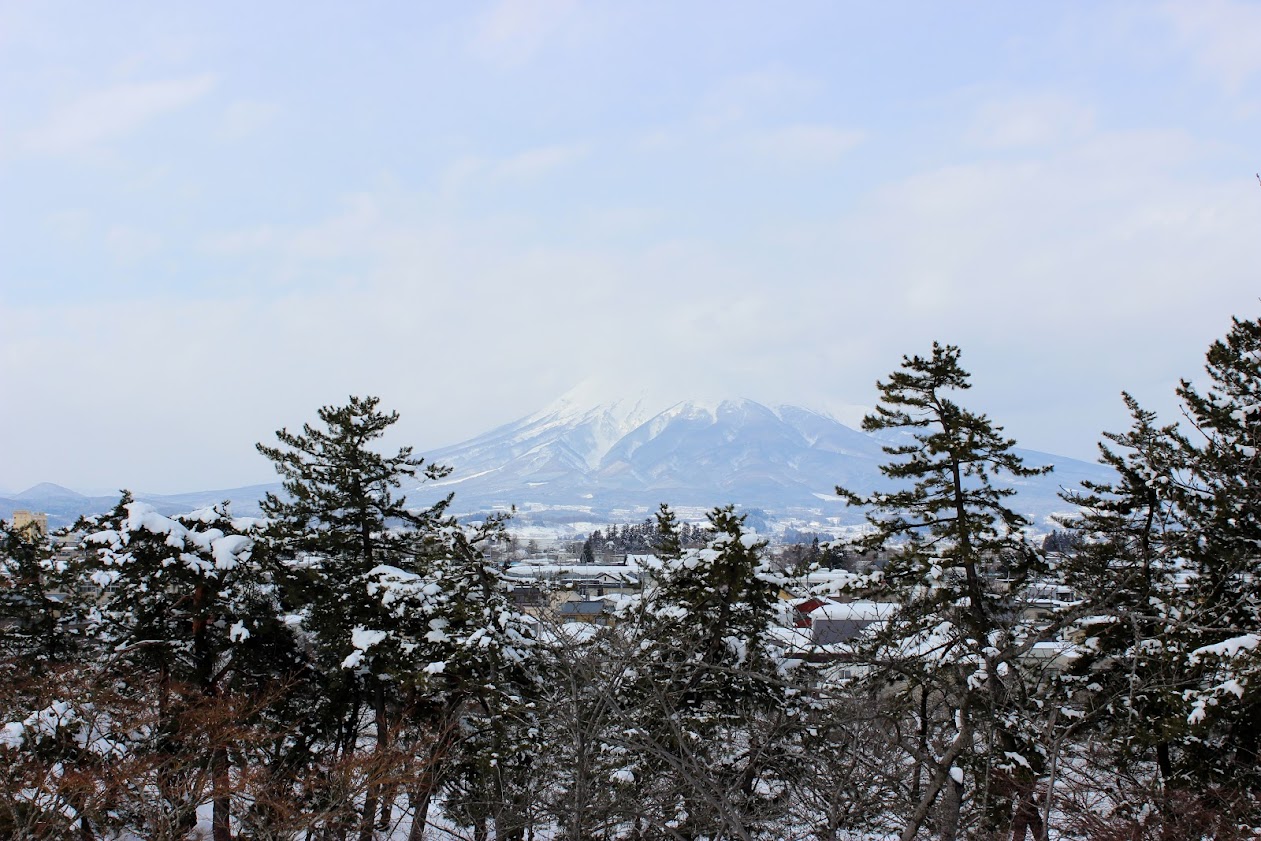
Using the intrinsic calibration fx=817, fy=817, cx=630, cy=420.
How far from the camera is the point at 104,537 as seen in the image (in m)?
16.3

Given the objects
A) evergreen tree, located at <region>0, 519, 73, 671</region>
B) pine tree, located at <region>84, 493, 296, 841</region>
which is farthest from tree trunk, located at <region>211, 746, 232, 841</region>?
evergreen tree, located at <region>0, 519, 73, 671</region>

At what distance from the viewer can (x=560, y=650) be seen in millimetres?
11422

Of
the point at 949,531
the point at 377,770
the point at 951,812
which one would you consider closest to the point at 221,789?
the point at 377,770

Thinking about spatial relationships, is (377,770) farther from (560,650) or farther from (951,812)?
(951,812)

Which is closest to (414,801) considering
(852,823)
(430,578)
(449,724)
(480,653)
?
(449,724)

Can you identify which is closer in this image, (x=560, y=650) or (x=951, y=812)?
(x=951, y=812)

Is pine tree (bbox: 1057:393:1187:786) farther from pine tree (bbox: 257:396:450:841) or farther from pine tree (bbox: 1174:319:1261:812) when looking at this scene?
pine tree (bbox: 257:396:450:841)

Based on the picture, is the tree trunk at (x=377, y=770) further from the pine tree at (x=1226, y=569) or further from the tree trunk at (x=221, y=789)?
the pine tree at (x=1226, y=569)

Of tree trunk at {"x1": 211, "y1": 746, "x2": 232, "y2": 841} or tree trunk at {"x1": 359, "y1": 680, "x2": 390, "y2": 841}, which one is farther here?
tree trunk at {"x1": 359, "y1": 680, "x2": 390, "y2": 841}

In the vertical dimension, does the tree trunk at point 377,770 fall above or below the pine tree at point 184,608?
below

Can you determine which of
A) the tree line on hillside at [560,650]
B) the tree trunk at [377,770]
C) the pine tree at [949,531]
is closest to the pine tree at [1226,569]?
the tree line on hillside at [560,650]

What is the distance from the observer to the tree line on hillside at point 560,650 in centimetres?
1106

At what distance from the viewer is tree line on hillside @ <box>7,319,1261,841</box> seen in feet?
36.3

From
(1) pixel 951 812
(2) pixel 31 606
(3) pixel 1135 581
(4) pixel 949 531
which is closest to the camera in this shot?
(1) pixel 951 812
